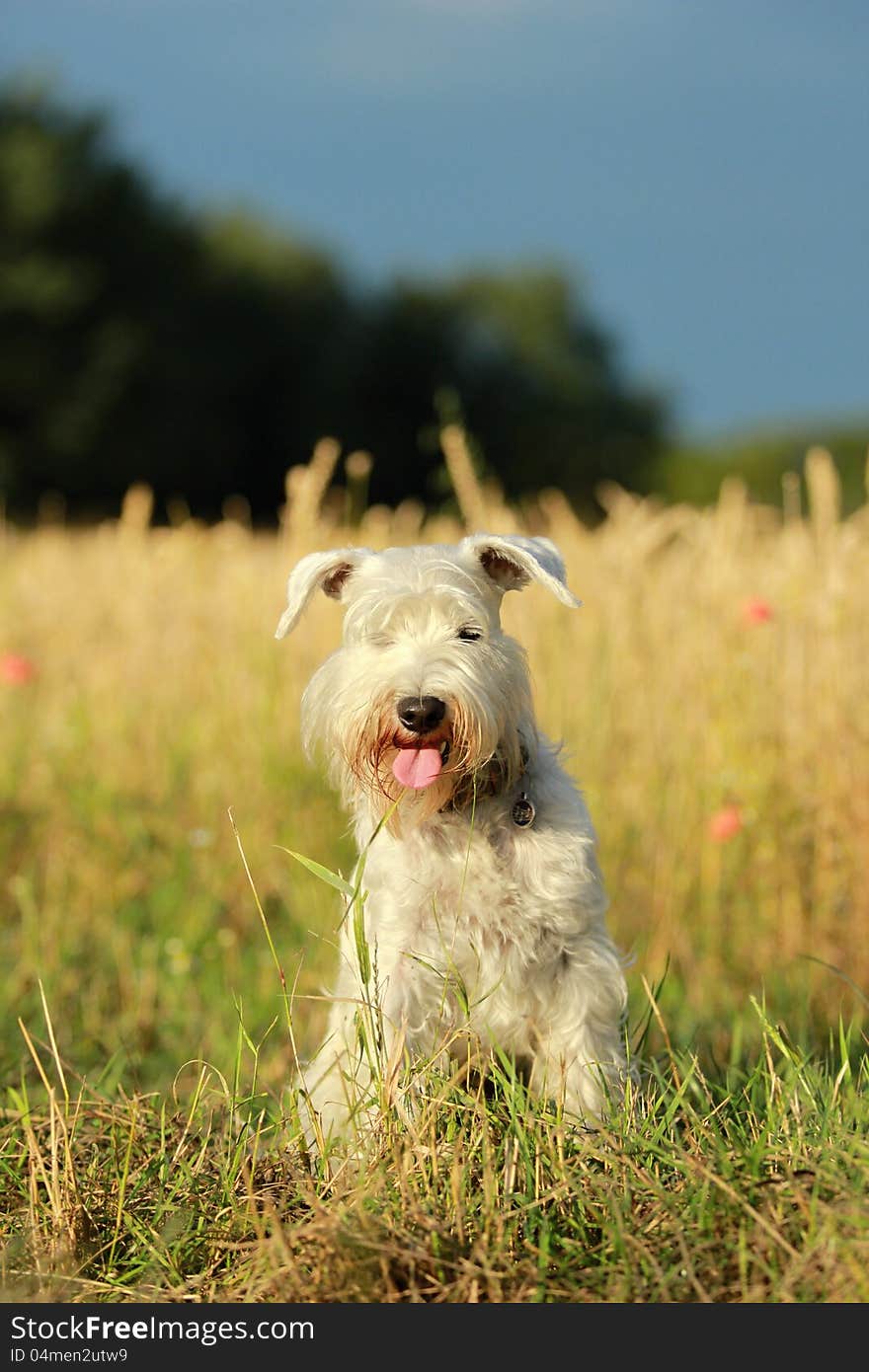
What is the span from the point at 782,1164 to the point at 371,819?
1.26 m

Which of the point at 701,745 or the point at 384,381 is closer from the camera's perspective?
the point at 701,745

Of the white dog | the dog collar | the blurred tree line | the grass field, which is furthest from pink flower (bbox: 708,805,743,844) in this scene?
the blurred tree line

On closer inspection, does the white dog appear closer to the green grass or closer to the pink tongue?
the pink tongue

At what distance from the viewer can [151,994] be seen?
200 inches

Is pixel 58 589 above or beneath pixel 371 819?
above

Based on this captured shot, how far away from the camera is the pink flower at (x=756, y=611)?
5289 mm

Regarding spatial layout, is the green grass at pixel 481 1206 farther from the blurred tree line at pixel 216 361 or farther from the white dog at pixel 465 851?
the blurred tree line at pixel 216 361

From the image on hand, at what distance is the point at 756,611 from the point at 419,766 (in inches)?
106

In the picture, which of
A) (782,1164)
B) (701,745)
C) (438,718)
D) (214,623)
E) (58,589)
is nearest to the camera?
(782,1164)

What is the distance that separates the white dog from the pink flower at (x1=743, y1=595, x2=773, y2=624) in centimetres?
216

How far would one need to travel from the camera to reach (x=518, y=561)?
128 inches

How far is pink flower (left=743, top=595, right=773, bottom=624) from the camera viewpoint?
17.4 feet
